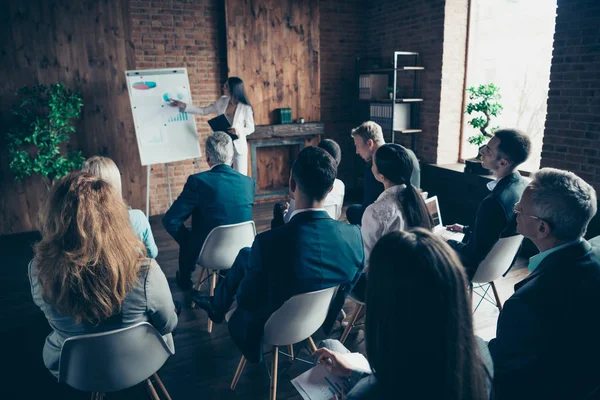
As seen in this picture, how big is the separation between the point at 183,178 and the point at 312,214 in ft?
14.2

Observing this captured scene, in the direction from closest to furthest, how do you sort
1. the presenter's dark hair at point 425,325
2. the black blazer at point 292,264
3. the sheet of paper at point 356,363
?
the presenter's dark hair at point 425,325 < the sheet of paper at point 356,363 < the black blazer at point 292,264

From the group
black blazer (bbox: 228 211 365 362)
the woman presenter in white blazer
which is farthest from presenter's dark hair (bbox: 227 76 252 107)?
black blazer (bbox: 228 211 365 362)

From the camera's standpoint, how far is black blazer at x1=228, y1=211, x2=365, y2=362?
1780mm

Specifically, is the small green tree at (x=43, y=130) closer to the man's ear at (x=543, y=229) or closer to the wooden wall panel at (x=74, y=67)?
the wooden wall panel at (x=74, y=67)

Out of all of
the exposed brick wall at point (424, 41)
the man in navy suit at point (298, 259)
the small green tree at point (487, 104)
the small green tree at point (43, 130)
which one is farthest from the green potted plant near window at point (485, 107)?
the small green tree at point (43, 130)

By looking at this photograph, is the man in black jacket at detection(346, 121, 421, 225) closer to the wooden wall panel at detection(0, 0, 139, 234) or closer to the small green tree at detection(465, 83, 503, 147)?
the small green tree at detection(465, 83, 503, 147)

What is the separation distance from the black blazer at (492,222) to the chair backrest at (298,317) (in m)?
0.99

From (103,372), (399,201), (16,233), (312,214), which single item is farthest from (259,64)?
(103,372)

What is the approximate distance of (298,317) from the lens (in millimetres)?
1917

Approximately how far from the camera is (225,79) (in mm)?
5812

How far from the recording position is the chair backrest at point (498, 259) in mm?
2506

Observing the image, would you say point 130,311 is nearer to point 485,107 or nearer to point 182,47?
point 485,107

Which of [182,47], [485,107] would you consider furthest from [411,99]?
[182,47]

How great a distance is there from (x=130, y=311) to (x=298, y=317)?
71cm
